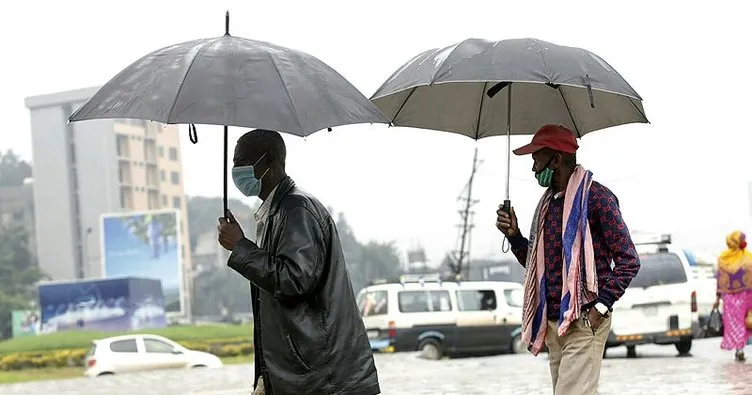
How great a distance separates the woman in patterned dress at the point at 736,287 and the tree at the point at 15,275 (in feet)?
239

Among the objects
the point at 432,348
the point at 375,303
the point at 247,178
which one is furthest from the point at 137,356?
the point at 247,178

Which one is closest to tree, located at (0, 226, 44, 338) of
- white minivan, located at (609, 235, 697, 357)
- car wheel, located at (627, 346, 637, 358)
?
car wheel, located at (627, 346, 637, 358)

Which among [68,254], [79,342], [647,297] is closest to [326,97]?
[647,297]

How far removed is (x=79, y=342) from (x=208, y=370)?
29.4m

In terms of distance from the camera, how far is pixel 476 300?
23.9m

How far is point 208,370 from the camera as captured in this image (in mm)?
22016

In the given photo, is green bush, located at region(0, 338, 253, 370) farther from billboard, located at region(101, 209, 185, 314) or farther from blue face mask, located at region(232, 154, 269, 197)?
blue face mask, located at region(232, 154, 269, 197)

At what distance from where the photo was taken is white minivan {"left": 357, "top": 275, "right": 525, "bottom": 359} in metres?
22.7

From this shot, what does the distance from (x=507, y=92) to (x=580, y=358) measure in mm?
1876

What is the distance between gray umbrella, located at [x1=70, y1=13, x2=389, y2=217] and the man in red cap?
3.32 feet

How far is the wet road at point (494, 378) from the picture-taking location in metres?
12.4

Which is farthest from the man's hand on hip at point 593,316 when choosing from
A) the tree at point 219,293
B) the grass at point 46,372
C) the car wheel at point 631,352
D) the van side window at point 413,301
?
the tree at point 219,293

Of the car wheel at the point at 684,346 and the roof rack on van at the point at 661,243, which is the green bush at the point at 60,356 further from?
the car wheel at the point at 684,346

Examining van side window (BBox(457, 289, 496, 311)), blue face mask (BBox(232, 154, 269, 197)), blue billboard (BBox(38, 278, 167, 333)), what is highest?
blue face mask (BBox(232, 154, 269, 197))
